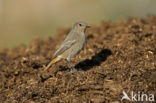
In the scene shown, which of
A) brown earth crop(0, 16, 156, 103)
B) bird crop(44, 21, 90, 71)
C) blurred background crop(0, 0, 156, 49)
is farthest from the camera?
blurred background crop(0, 0, 156, 49)

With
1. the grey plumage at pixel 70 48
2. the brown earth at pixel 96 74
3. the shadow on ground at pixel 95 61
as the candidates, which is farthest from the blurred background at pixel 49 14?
the grey plumage at pixel 70 48

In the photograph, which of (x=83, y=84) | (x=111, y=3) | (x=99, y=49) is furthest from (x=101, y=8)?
(x=83, y=84)

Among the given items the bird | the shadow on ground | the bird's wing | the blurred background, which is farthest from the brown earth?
the blurred background

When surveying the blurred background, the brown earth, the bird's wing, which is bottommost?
the brown earth

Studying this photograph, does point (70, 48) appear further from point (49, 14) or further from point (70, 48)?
point (49, 14)

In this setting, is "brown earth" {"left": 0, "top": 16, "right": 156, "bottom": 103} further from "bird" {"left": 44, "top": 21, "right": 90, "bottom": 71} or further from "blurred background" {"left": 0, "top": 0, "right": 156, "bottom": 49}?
"blurred background" {"left": 0, "top": 0, "right": 156, "bottom": 49}

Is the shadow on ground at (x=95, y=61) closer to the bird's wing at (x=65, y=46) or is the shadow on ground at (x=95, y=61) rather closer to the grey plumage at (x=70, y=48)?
the grey plumage at (x=70, y=48)

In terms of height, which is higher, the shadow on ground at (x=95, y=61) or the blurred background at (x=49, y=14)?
the blurred background at (x=49, y=14)
